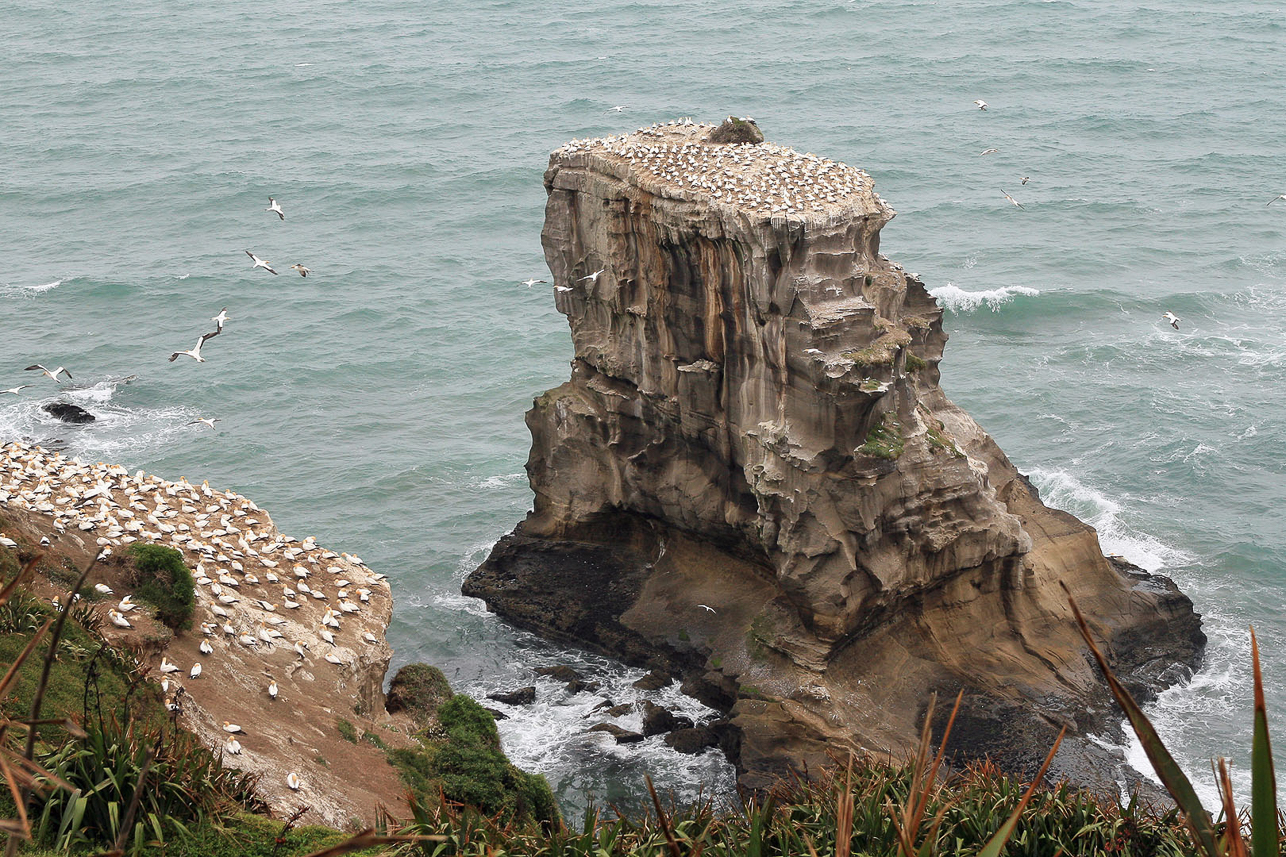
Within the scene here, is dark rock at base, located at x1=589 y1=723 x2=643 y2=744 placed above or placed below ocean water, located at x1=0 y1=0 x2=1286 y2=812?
below

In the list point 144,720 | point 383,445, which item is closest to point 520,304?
point 383,445

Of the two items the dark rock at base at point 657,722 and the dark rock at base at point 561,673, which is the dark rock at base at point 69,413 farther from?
the dark rock at base at point 657,722

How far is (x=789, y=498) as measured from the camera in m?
36.1

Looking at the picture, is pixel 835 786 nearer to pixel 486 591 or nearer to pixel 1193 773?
pixel 1193 773

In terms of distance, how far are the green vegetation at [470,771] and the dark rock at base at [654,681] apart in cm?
734

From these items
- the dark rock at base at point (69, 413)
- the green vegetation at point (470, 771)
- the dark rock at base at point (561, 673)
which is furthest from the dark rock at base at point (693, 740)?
the dark rock at base at point (69, 413)

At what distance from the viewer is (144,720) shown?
2422 cm

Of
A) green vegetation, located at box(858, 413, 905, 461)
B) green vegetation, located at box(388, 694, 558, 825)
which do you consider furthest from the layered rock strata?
green vegetation, located at box(858, 413, 905, 461)

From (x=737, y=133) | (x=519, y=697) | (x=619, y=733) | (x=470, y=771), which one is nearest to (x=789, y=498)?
(x=619, y=733)

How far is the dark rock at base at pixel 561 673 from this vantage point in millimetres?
41344

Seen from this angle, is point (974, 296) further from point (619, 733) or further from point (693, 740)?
point (619, 733)

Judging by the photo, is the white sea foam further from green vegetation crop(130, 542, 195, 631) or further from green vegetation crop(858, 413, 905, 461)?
green vegetation crop(130, 542, 195, 631)

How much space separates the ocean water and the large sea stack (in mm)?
2601

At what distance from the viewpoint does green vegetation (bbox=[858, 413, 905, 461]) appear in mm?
34594
